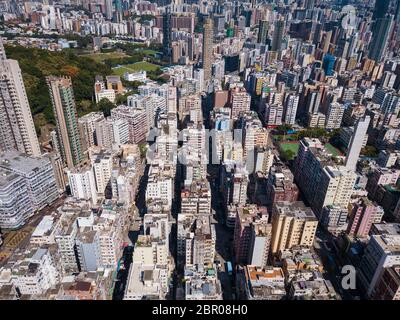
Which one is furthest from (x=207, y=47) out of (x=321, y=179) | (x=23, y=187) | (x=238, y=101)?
(x=23, y=187)

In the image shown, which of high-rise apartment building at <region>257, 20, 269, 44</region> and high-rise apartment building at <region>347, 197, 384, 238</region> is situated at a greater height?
high-rise apartment building at <region>257, 20, 269, 44</region>

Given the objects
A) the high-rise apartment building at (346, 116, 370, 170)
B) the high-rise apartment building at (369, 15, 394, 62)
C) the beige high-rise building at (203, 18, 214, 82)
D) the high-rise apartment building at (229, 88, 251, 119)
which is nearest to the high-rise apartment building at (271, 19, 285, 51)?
the high-rise apartment building at (369, 15, 394, 62)

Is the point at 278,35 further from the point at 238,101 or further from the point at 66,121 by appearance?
the point at 66,121

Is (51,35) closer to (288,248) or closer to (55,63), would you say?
(55,63)

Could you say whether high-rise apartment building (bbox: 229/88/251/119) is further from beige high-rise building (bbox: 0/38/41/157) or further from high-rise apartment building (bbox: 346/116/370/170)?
beige high-rise building (bbox: 0/38/41/157)

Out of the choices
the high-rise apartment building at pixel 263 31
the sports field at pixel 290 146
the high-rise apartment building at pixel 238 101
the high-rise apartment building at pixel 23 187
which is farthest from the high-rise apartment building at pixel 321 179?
the high-rise apartment building at pixel 263 31
